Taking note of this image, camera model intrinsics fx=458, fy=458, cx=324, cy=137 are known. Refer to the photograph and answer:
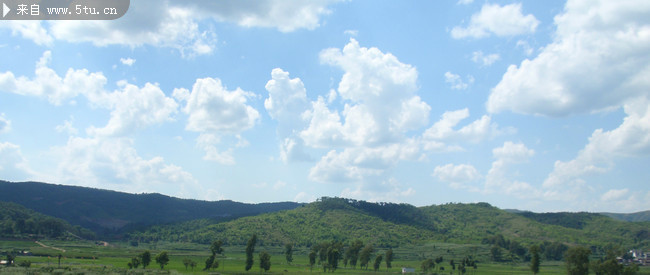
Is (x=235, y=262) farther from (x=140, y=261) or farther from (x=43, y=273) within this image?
(x=43, y=273)

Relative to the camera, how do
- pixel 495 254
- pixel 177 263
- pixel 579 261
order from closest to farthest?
pixel 579 261, pixel 177 263, pixel 495 254

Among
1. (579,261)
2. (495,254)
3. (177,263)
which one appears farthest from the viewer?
(495,254)

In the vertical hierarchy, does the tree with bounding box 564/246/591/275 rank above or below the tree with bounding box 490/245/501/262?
above

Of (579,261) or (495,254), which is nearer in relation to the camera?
(579,261)

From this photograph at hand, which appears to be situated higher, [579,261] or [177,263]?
[579,261]

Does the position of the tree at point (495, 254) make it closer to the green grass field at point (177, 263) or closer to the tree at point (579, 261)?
the green grass field at point (177, 263)

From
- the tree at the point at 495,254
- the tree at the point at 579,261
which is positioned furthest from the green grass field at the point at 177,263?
A: the tree at the point at 579,261

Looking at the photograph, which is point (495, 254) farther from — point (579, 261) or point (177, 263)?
point (177, 263)

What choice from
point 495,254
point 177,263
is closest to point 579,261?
point 495,254

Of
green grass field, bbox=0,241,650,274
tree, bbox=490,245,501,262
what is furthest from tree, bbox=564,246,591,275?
tree, bbox=490,245,501,262

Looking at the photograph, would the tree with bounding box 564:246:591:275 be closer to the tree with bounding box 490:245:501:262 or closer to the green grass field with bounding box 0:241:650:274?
the green grass field with bounding box 0:241:650:274

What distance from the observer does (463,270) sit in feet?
443

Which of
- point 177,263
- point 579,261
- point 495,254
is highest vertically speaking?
point 579,261

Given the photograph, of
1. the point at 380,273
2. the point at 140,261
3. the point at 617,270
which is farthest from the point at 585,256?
the point at 140,261
